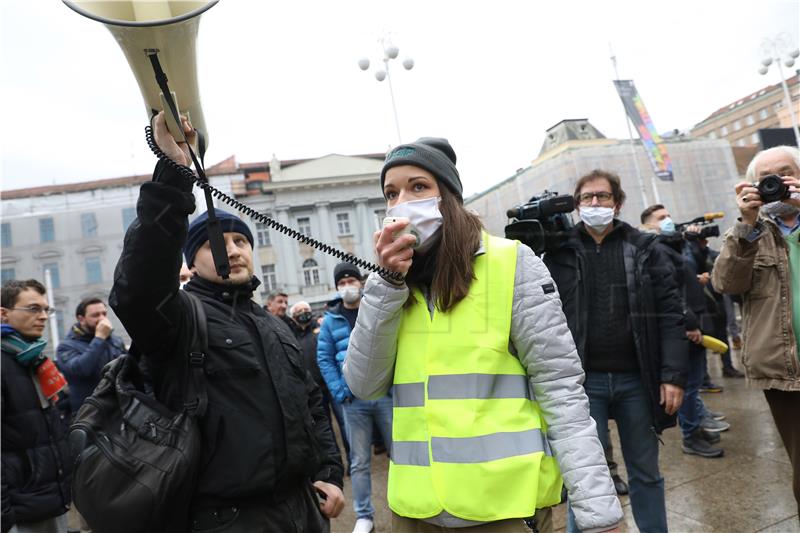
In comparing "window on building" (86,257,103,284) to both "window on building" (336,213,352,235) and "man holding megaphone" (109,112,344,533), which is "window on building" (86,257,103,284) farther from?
"window on building" (336,213,352,235)

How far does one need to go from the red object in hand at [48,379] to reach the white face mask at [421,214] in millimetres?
2542

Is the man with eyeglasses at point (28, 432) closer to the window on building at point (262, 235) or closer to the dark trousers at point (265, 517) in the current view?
the dark trousers at point (265, 517)

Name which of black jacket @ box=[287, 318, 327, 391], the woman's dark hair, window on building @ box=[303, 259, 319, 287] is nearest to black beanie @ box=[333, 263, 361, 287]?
black jacket @ box=[287, 318, 327, 391]

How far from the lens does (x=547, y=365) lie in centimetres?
145

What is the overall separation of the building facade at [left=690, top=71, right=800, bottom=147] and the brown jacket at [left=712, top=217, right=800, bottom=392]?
3800mm

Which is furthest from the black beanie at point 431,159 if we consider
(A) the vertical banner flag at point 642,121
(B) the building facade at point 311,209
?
(A) the vertical banner flag at point 642,121

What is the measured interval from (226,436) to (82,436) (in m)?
0.37

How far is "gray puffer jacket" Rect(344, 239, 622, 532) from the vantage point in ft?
4.44

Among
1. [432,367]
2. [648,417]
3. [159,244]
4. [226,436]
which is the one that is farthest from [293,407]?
[648,417]

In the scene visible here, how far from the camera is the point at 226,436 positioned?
1.56m

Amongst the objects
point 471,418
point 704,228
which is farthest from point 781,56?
point 471,418

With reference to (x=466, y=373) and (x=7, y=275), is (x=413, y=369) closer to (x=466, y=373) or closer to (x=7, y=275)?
(x=466, y=373)

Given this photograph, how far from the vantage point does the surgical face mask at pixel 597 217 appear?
2.72 m

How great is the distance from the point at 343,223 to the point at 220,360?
0.58 meters
